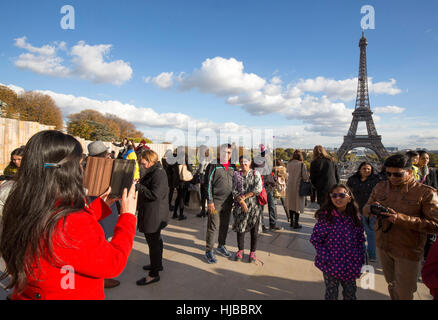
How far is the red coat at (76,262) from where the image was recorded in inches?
36.9

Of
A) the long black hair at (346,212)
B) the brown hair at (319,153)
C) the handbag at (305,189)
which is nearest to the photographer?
the long black hair at (346,212)

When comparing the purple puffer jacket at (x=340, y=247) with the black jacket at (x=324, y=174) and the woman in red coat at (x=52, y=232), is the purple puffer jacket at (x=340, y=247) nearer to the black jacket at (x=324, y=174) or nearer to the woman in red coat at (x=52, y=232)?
the woman in red coat at (x=52, y=232)

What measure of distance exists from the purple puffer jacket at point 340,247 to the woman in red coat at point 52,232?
197 cm

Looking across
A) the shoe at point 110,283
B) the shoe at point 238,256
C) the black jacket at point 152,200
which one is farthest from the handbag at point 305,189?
the shoe at point 110,283

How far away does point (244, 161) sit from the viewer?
11.8 feet

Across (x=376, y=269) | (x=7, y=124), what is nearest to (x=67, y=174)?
(x=376, y=269)

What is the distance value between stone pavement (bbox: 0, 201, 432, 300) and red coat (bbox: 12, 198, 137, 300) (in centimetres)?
188

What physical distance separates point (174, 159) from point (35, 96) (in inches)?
1487

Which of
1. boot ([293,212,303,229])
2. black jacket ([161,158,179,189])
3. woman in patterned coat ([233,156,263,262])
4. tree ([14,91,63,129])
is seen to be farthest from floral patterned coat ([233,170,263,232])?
tree ([14,91,63,129])

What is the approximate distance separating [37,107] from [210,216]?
127 ft

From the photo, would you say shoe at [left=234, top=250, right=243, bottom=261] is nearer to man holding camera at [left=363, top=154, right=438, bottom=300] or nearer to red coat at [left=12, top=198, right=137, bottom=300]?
man holding camera at [left=363, top=154, right=438, bottom=300]

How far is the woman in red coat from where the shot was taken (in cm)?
94

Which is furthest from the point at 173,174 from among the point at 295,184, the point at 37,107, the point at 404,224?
the point at 37,107

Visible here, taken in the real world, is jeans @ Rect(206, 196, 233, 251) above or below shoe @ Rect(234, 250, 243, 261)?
above
